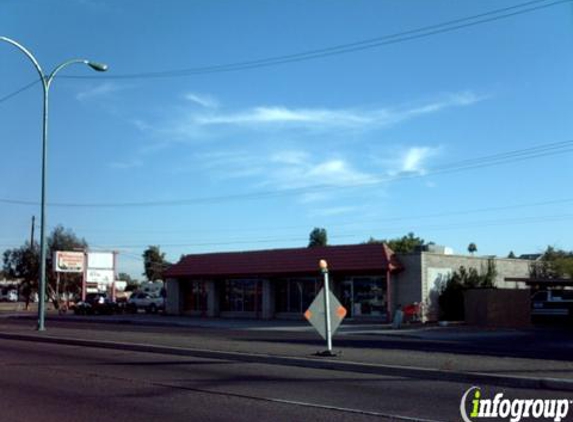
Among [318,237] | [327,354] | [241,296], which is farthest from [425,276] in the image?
[318,237]

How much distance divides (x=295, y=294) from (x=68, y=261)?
22389 millimetres

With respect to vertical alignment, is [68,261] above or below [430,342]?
above

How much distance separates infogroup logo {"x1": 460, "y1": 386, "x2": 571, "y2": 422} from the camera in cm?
967

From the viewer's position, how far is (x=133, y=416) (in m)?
9.67

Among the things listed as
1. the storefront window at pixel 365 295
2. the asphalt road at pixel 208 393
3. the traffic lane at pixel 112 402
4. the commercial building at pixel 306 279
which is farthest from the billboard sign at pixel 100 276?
the traffic lane at pixel 112 402

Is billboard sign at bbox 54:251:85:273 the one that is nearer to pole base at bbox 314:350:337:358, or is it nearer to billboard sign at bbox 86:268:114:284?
billboard sign at bbox 86:268:114:284

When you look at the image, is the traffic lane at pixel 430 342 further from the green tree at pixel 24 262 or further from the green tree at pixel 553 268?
the green tree at pixel 24 262

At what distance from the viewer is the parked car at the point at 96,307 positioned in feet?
169

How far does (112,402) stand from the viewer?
10.8 metres

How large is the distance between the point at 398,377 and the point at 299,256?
29886 mm

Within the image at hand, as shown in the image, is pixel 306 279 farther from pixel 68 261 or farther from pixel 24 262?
pixel 24 262

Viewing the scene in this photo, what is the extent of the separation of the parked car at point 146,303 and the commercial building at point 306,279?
159 inches

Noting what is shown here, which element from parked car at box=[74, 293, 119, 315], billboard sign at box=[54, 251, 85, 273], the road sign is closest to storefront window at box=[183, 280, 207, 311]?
parked car at box=[74, 293, 119, 315]

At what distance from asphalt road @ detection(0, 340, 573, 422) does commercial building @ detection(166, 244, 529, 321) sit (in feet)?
81.0
